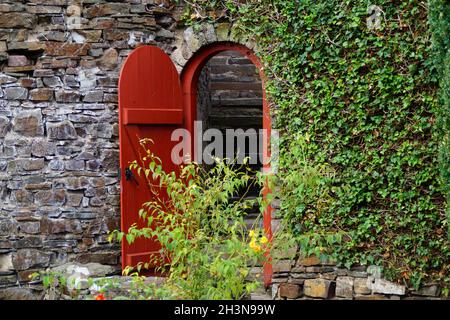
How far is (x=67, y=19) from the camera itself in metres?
7.20

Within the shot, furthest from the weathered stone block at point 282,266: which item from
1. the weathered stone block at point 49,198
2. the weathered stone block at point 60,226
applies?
the weathered stone block at point 49,198

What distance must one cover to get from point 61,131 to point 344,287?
10.7 ft

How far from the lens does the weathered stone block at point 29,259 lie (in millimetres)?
7090

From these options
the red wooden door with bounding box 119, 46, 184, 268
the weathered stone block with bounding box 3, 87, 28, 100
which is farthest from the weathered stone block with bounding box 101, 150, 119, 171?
the weathered stone block with bounding box 3, 87, 28, 100

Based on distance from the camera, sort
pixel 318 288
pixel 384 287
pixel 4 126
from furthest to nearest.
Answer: pixel 4 126
pixel 318 288
pixel 384 287

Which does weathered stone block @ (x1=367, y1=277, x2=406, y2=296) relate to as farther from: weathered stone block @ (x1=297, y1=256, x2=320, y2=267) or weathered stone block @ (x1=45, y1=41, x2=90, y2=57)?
weathered stone block @ (x1=45, y1=41, x2=90, y2=57)

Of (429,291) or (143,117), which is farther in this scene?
(143,117)

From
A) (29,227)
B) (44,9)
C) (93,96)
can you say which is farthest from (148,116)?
(29,227)

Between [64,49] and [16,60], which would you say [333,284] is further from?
[16,60]

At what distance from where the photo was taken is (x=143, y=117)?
715 centimetres

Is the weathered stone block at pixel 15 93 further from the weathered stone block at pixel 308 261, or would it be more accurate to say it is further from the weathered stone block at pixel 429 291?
the weathered stone block at pixel 429 291

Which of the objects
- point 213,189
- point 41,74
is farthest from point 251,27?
point 213,189
